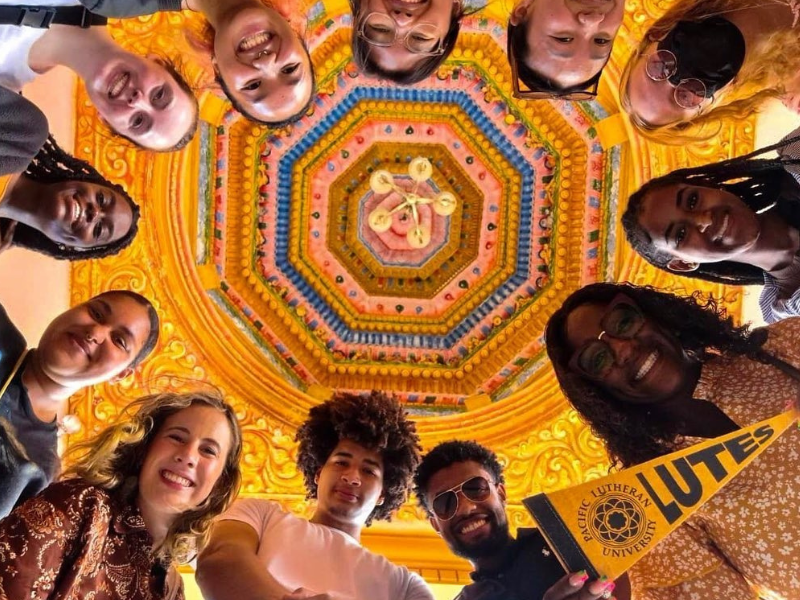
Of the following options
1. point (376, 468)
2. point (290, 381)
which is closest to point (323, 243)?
point (290, 381)

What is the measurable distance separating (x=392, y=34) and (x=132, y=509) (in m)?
1.60

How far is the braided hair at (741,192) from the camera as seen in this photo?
2.26 metres

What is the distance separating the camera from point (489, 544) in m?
2.16

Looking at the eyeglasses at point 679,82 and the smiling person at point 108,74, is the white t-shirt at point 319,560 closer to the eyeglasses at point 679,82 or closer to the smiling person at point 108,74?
the smiling person at point 108,74

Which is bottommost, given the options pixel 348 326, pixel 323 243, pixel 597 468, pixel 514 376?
pixel 597 468

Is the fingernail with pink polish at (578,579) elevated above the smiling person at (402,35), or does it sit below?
below

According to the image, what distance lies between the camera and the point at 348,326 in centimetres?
366

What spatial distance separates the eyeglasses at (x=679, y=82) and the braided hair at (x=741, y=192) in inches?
10.7

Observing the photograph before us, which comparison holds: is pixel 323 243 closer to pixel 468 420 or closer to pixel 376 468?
pixel 468 420

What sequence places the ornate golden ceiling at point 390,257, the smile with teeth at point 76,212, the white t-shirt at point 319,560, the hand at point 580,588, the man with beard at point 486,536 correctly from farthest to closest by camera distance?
1. the ornate golden ceiling at point 390,257
2. the smile with teeth at point 76,212
3. the white t-shirt at point 319,560
4. the man with beard at point 486,536
5. the hand at point 580,588

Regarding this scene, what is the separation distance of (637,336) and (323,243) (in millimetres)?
1839

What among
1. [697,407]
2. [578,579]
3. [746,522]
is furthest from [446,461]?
[746,522]

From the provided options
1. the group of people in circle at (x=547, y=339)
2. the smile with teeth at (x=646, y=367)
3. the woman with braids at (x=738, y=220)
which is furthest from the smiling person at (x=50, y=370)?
the woman with braids at (x=738, y=220)

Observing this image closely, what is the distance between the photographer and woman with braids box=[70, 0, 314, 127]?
2127 mm
